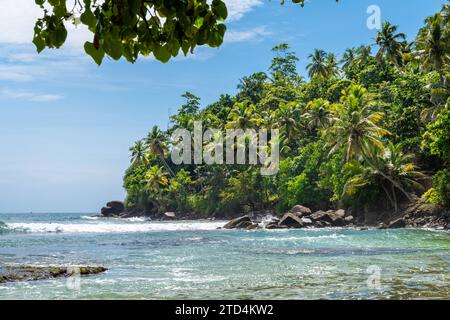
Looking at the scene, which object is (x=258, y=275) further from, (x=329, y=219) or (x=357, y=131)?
(x=329, y=219)

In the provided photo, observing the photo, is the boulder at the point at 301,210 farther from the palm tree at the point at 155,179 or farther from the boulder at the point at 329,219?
the palm tree at the point at 155,179

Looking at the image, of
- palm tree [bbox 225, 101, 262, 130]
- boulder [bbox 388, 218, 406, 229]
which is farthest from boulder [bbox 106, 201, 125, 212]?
boulder [bbox 388, 218, 406, 229]

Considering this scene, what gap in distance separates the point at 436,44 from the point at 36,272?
116 ft

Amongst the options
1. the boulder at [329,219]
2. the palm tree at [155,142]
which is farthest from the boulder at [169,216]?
the boulder at [329,219]

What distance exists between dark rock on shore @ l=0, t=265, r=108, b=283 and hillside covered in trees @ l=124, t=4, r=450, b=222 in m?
23.3

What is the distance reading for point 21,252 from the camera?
73.4 ft

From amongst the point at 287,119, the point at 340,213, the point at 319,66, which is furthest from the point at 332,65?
the point at 340,213

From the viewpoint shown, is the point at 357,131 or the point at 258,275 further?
the point at 357,131

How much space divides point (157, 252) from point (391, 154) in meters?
23.1

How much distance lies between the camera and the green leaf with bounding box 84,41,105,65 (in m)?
3.19

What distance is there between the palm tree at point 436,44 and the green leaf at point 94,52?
131 feet

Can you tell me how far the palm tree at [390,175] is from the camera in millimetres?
37844

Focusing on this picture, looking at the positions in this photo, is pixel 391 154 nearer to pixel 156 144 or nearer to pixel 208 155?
pixel 208 155

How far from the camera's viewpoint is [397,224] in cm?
3553
